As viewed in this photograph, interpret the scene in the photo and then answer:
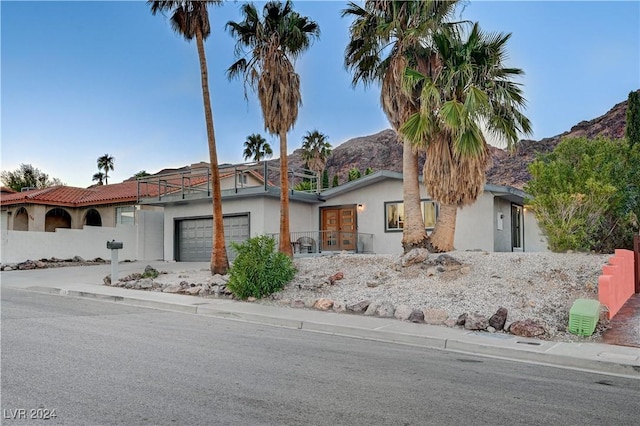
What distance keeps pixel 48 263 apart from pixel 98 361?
20358mm

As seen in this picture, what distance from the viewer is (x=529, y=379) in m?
5.95

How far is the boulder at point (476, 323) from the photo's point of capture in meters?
8.97

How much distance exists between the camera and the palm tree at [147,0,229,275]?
636 inches

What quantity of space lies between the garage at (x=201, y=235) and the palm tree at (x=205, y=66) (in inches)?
249

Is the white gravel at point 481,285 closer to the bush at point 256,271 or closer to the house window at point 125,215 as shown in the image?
the bush at point 256,271

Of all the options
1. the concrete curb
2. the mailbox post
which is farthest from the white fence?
the concrete curb

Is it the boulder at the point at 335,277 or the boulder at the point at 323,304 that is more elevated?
the boulder at the point at 335,277

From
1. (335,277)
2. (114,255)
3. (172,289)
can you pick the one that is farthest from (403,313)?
(114,255)

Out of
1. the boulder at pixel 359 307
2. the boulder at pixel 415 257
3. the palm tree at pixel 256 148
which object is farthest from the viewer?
the palm tree at pixel 256 148

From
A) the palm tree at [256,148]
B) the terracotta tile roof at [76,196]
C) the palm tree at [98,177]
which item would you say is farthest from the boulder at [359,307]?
the palm tree at [98,177]

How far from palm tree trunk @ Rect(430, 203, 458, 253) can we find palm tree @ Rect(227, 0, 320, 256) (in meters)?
5.05

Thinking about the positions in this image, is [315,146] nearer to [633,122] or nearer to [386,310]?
[633,122]

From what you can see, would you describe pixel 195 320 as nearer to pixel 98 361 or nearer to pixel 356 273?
pixel 98 361

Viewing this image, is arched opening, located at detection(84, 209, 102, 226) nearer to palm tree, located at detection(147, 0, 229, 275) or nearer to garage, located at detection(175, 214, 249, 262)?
garage, located at detection(175, 214, 249, 262)
